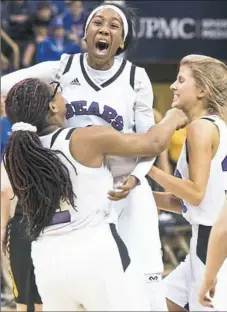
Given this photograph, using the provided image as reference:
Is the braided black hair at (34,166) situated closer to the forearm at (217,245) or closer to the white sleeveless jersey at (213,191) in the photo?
the forearm at (217,245)

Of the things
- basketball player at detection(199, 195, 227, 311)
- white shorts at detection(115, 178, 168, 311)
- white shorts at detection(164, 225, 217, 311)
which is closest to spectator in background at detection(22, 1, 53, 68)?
white shorts at detection(115, 178, 168, 311)

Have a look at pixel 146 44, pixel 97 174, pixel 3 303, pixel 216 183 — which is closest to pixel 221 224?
pixel 97 174

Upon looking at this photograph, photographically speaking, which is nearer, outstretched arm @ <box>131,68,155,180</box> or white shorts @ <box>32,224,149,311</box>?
white shorts @ <box>32,224,149,311</box>

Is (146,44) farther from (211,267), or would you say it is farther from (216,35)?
(211,267)

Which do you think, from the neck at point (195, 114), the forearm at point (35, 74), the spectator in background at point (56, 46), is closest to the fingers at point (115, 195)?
the neck at point (195, 114)

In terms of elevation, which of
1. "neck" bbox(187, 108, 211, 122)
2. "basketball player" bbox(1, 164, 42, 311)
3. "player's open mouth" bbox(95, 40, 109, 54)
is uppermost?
"player's open mouth" bbox(95, 40, 109, 54)

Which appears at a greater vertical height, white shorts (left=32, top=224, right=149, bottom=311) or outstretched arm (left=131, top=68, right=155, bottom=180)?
outstretched arm (left=131, top=68, right=155, bottom=180)

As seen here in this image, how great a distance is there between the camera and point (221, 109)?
414 centimetres

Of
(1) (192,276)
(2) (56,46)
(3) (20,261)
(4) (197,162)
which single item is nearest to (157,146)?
(4) (197,162)

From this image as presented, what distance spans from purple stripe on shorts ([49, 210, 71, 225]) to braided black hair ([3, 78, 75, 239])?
0.02 m

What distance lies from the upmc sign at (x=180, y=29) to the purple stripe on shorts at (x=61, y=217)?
24.3 feet

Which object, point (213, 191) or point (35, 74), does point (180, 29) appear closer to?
point (35, 74)

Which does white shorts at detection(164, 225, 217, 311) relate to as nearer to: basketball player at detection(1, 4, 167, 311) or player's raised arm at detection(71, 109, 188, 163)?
basketball player at detection(1, 4, 167, 311)

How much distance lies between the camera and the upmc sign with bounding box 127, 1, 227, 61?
35.9 ft
